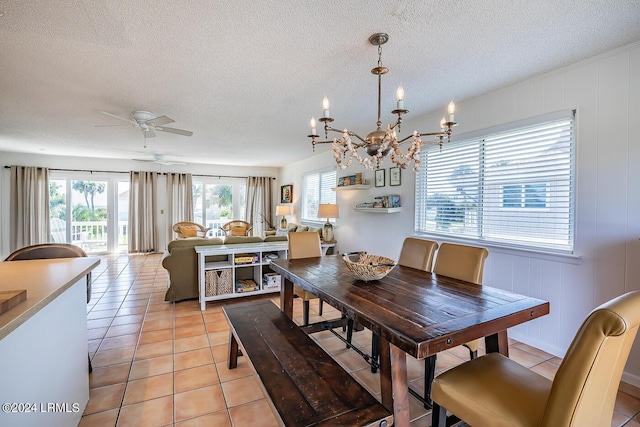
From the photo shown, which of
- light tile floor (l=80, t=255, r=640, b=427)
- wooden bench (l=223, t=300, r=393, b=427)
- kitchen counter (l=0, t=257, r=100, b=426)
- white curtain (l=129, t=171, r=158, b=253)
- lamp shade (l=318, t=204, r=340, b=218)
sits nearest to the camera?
kitchen counter (l=0, t=257, r=100, b=426)

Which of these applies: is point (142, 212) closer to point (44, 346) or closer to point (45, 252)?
point (45, 252)

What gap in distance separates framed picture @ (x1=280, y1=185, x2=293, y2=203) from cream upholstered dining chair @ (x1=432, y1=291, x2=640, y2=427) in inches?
262

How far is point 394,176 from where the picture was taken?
13.4 feet

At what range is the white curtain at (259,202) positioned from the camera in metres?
8.56

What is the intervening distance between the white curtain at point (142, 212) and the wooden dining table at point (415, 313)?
22.1ft

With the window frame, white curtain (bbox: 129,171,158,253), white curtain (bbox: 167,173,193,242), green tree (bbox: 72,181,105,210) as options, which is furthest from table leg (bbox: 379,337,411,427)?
green tree (bbox: 72,181,105,210)

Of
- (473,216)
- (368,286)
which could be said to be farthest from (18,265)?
(473,216)

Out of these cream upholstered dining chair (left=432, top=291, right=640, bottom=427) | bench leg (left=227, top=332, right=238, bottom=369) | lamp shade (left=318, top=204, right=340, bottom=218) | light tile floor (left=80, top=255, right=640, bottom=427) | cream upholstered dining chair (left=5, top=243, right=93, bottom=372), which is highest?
lamp shade (left=318, top=204, right=340, bottom=218)

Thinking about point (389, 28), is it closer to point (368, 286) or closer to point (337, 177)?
point (368, 286)

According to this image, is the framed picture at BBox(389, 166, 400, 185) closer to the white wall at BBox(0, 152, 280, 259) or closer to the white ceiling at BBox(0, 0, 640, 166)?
the white ceiling at BBox(0, 0, 640, 166)

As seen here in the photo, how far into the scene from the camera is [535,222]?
2668mm

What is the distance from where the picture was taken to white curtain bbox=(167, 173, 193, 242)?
768 cm

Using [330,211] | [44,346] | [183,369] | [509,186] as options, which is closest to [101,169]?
[330,211]

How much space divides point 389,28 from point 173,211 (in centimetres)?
731
